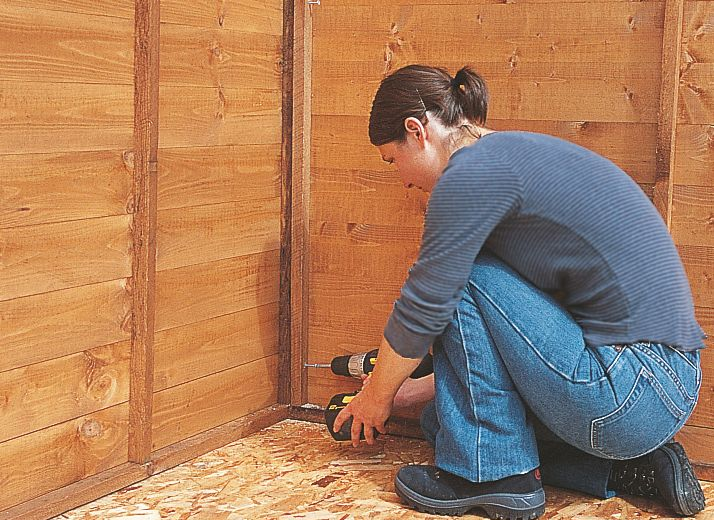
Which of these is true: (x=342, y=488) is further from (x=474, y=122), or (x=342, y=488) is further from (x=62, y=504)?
(x=474, y=122)

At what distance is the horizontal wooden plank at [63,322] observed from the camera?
2.12 meters

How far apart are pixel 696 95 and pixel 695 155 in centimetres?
14

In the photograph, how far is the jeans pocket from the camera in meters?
2.16

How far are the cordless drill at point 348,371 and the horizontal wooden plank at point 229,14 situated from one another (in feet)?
2.91

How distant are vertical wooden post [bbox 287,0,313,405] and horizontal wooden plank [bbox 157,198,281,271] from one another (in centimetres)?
6

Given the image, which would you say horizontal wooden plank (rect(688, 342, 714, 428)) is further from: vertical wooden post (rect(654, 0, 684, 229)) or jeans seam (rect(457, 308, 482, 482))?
jeans seam (rect(457, 308, 482, 482))

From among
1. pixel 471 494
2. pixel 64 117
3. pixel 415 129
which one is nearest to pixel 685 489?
pixel 471 494

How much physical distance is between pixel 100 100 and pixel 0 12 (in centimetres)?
32

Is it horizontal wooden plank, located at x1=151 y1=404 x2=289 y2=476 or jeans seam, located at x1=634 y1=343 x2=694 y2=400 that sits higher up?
jeans seam, located at x1=634 y1=343 x2=694 y2=400

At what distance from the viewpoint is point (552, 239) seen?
6.89 ft

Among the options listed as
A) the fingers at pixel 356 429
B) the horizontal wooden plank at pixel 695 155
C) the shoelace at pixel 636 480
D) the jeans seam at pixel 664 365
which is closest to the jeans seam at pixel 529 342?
the jeans seam at pixel 664 365

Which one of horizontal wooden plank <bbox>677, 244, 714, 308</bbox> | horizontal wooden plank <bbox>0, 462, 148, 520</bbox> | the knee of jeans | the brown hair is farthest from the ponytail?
horizontal wooden plank <bbox>0, 462, 148, 520</bbox>

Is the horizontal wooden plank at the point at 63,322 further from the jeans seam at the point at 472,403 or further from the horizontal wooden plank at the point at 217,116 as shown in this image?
the jeans seam at the point at 472,403

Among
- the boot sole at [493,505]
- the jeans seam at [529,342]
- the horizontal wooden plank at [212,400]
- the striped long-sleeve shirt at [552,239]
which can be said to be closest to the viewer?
the striped long-sleeve shirt at [552,239]
